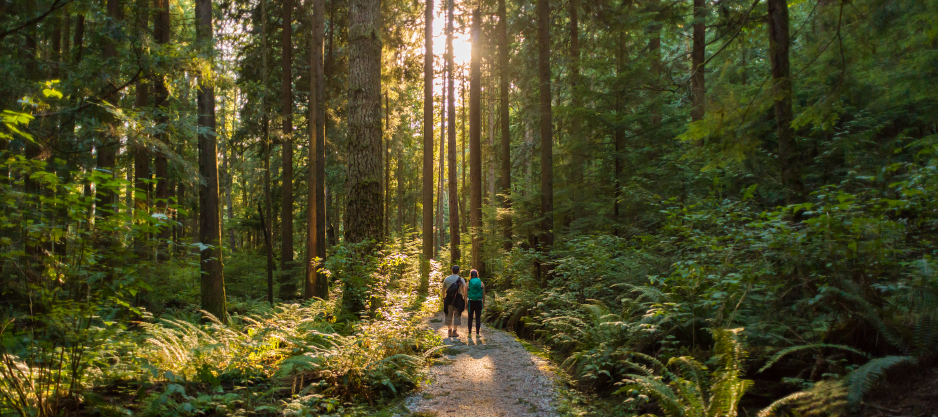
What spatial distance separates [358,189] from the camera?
9.45m

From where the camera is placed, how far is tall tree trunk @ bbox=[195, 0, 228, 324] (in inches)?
453

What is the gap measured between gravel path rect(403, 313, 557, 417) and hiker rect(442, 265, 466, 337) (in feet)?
3.27

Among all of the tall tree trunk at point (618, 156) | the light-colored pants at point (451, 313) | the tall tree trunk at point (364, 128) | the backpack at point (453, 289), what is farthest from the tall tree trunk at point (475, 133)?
the tall tree trunk at point (364, 128)

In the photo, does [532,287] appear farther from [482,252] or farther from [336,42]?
[336,42]

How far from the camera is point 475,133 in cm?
1866

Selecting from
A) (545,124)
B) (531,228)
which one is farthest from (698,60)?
(531,228)

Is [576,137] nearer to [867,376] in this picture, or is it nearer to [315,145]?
[315,145]

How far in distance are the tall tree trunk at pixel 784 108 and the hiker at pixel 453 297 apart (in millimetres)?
6513

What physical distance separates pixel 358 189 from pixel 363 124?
1.44 metres

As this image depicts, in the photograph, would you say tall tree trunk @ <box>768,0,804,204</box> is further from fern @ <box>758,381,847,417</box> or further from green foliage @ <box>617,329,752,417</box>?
fern @ <box>758,381,847,417</box>

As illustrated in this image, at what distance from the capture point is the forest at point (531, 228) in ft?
12.5

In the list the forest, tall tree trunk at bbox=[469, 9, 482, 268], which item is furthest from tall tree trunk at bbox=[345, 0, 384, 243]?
tall tree trunk at bbox=[469, 9, 482, 268]

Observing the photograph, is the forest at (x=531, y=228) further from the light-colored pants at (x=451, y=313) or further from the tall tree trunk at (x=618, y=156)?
the light-colored pants at (x=451, y=313)

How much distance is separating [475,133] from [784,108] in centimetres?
1274
